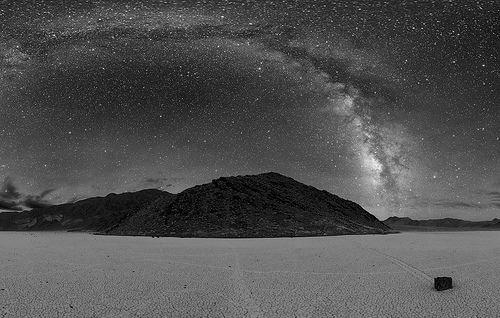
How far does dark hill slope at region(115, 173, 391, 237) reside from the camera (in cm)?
7312

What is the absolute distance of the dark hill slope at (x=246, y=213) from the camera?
73.1 m

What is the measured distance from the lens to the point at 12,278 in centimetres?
1120

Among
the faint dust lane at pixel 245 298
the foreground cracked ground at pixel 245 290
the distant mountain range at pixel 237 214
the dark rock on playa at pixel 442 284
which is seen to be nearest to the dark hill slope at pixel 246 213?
the distant mountain range at pixel 237 214

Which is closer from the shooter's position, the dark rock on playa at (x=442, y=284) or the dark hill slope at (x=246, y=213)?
the dark rock on playa at (x=442, y=284)

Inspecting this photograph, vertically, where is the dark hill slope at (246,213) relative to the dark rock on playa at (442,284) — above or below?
above

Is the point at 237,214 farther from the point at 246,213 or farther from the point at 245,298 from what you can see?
the point at 245,298

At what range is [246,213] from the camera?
81812 mm

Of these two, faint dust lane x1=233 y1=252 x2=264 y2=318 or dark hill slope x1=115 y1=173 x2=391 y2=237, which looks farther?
dark hill slope x1=115 y1=173 x2=391 y2=237

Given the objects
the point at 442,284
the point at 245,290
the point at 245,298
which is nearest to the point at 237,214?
the point at 245,290

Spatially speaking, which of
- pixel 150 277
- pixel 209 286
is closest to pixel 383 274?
pixel 209 286

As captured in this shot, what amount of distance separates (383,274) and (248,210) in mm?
71829

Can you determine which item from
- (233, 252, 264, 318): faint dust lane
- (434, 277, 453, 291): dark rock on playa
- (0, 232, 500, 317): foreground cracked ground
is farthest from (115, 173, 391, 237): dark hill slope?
(434, 277, 453, 291): dark rock on playa

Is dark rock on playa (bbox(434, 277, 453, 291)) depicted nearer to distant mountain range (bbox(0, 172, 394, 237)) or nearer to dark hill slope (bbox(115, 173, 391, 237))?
dark hill slope (bbox(115, 173, 391, 237))

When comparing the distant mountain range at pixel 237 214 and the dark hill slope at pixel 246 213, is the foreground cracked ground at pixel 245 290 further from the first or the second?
the distant mountain range at pixel 237 214
